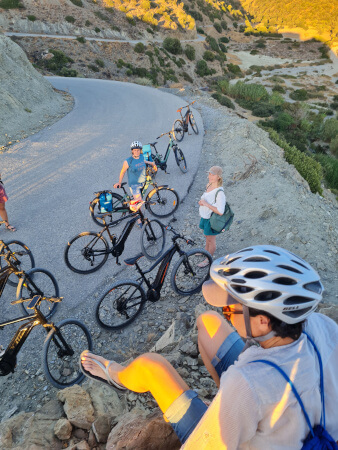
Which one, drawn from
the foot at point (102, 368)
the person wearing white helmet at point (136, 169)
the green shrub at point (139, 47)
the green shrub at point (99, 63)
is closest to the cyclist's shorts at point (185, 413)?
the foot at point (102, 368)

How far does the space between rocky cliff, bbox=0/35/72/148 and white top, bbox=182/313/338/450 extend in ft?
42.5

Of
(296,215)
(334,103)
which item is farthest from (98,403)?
(334,103)

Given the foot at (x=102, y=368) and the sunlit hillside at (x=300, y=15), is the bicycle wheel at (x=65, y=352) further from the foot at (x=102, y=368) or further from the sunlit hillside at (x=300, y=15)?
the sunlit hillside at (x=300, y=15)

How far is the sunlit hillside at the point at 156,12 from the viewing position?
4324 centimetres

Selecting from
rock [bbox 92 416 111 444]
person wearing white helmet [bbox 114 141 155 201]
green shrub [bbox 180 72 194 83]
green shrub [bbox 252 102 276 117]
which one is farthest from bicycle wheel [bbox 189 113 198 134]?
green shrub [bbox 180 72 194 83]

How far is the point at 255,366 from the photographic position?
136 centimetres

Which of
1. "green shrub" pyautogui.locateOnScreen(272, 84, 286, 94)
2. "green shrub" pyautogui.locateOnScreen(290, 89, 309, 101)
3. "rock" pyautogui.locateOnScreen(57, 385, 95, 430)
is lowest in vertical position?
"rock" pyautogui.locateOnScreen(57, 385, 95, 430)

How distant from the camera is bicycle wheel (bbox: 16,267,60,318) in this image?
14.0 ft

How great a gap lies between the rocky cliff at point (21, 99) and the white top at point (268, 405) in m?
12.9

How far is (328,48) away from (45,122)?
233ft

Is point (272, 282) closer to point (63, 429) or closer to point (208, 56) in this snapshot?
point (63, 429)

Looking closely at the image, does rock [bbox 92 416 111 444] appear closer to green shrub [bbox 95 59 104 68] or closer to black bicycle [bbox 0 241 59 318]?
black bicycle [bbox 0 241 59 318]

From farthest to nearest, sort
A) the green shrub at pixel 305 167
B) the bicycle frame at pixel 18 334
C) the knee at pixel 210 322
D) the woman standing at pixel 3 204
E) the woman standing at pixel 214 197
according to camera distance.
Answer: the green shrub at pixel 305 167, the woman standing at pixel 3 204, the woman standing at pixel 214 197, the bicycle frame at pixel 18 334, the knee at pixel 210 322

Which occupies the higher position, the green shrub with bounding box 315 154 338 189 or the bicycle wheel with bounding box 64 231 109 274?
the bicycle wheel with bounding box 64 231 109 274
